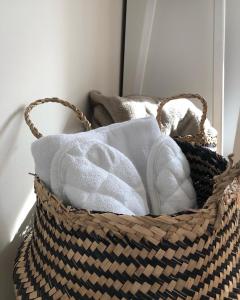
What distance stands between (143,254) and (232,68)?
3.28 ft

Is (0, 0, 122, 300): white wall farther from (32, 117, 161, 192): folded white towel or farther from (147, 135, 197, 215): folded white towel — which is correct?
(147, 135, 197, 215): folded white towel

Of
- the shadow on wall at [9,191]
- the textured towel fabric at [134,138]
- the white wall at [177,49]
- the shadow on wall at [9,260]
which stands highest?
the white wall at [177,49]

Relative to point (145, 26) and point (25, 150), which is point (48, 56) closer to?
point (25, 150)

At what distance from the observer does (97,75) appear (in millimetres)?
1147

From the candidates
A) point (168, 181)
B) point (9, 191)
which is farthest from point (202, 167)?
point (9, 191)

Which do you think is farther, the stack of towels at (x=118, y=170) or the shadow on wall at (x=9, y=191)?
the shadow on wall at (x=9, y=191)

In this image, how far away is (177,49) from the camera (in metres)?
1.34

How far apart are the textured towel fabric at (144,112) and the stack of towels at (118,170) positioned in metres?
0.34

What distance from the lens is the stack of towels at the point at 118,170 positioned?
0.57 meters

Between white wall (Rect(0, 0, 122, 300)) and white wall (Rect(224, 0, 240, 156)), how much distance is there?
20.3 inches

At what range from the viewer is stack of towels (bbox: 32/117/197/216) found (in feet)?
1.86

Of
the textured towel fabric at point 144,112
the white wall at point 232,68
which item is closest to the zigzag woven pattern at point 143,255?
the textured towel fabric at point 144,112

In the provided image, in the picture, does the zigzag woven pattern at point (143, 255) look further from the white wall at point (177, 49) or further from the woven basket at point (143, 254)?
the white wall at point (177, 49)

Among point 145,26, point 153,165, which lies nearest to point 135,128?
point 153,165
